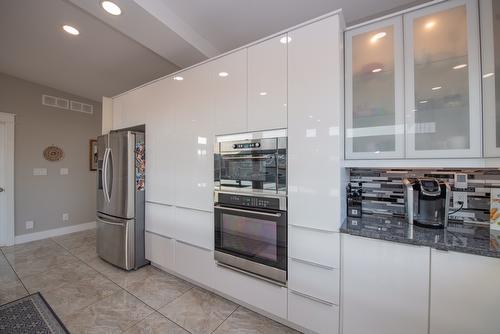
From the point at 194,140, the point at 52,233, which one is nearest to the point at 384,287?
the point at 194,140

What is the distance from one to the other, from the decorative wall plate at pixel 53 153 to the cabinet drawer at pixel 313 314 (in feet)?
15.2

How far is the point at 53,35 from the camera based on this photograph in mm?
2314

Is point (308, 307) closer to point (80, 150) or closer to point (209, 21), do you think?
point (209, 21)

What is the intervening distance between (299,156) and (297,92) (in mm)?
480

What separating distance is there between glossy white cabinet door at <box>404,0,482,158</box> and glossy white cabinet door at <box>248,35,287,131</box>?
0.86 m

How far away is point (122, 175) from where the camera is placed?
2455mm

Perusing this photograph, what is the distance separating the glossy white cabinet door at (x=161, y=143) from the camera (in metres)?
2.33

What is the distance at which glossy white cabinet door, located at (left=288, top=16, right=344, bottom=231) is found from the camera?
4.64 feet

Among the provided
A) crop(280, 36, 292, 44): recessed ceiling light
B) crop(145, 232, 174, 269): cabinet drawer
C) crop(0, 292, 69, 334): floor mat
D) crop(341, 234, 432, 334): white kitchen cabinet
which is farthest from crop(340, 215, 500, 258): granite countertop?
crop(0, 292, 69, 334): floor mat

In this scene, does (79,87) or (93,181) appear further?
(93,181)

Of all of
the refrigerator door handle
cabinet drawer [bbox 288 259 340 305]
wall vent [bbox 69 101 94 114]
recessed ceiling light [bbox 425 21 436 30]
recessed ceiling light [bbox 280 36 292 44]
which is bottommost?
cabinet drawer [bbox 288 259 340 305]

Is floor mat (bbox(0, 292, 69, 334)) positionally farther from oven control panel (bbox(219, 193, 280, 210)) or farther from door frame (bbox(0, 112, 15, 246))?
door frame (bbox(0, 112, 15, 246))

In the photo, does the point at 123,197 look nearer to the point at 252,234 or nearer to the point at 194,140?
the point at 194,140

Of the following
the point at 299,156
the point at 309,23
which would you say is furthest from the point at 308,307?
the point at 309,23
